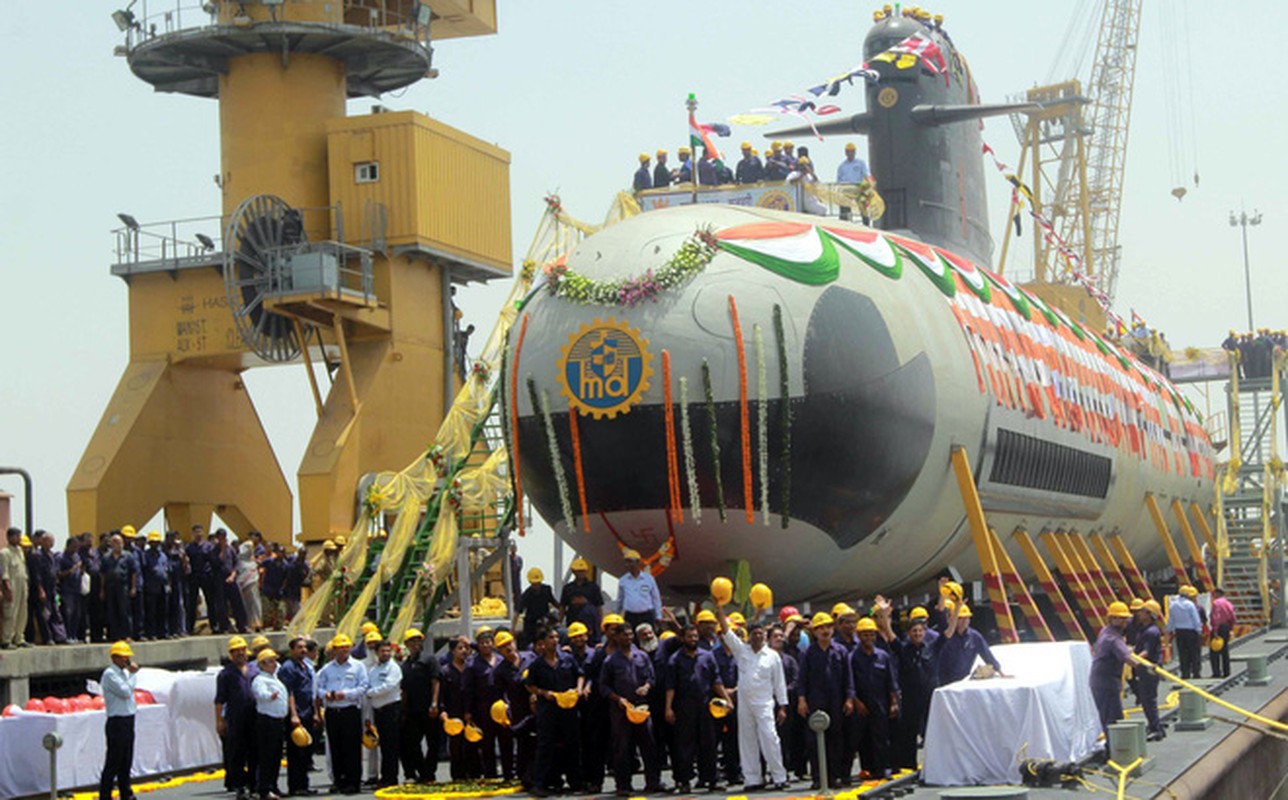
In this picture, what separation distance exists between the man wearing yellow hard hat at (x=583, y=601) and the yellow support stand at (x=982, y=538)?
4444 mm

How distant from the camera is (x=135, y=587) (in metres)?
22.8

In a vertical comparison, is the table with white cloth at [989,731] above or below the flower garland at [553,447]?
below

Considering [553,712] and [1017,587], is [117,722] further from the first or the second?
[1017,587]

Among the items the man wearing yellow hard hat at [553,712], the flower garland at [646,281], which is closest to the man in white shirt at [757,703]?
the man wearing yellow hard hat at [553,712]

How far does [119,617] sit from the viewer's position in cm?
2262

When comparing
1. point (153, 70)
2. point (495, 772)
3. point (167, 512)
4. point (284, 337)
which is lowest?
point (495, 772)

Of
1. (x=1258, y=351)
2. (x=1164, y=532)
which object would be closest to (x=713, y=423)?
(x=1164, y=532)

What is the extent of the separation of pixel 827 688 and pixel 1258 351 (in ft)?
115

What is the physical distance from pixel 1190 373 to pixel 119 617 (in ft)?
131

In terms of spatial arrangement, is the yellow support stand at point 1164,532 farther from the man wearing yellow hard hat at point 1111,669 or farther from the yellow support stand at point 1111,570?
the man wearing yellow hard hat at point 1111,669

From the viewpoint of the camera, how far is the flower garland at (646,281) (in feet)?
60.1

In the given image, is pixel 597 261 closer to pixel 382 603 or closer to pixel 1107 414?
pixel 382 603

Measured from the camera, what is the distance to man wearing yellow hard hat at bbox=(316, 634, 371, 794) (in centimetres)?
1705

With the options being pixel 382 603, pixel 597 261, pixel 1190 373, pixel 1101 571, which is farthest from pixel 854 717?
pixel 1190 373
